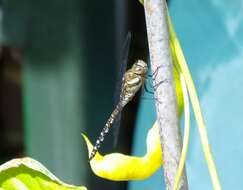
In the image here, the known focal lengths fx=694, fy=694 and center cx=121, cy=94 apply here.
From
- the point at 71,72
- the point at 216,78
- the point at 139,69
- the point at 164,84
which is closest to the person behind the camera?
the point at 164,84

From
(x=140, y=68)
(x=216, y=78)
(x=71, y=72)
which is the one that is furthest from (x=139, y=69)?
(x=71, y=72)

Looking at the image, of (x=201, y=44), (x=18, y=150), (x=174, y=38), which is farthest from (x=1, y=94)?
(x=174, y=38)

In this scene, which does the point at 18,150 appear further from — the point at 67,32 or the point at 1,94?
the point at 67,32

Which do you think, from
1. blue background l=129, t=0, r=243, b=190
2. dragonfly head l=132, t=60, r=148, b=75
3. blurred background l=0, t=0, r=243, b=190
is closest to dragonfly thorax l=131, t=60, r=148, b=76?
dragonfly head l=132, t=60, r=148, b=75

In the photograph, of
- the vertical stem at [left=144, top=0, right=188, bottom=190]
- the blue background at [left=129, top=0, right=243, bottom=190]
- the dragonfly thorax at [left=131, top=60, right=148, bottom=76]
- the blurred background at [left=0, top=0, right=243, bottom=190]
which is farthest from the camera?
the blurred background at [left=0, top=0, right=243, bottom=190]

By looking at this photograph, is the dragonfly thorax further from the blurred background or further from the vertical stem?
the blurred background

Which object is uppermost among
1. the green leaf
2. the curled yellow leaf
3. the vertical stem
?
the vertical stem

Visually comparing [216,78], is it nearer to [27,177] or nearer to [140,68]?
[140,68]
